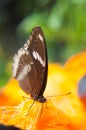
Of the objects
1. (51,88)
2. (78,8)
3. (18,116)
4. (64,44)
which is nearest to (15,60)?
(51,88)

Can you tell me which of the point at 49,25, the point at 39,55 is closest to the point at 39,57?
the point at 39,55

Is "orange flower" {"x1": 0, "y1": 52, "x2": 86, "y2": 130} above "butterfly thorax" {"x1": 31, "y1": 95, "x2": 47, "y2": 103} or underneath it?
underneath

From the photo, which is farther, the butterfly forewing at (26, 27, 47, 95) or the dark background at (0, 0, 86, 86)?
the dark background at (0, 0, 86, 86)

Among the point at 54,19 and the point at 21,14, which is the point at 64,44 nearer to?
the point at 54,19

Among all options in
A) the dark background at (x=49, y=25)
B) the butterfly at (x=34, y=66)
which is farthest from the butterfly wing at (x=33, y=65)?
the dark background at (x=49, y=25)

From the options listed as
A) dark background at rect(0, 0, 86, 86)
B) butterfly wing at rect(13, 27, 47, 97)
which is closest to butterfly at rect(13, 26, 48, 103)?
butterfly wing at rect(13, 27, 47, 97)

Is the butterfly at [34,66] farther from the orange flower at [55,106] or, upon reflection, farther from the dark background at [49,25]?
the dark background at [49,25]

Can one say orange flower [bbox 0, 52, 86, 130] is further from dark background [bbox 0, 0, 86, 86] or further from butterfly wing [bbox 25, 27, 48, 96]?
dark background [bbox 0, 0, 86, 86]
